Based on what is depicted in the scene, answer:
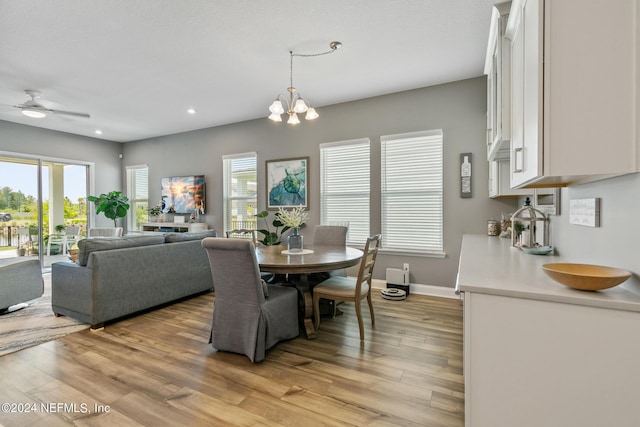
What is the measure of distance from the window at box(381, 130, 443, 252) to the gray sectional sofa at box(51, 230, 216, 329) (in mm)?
2807

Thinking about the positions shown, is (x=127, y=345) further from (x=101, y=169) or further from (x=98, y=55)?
(x=101, y=169)

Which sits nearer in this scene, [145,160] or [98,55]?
[98,55]

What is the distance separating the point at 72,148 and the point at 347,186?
5879mm

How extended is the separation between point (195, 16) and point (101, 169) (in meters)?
5.81

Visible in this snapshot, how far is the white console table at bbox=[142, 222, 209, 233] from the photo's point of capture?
5.79 meters

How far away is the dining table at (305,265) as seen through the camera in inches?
97.6

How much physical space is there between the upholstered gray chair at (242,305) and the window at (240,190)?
10.0 ft

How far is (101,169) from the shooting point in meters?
6.69

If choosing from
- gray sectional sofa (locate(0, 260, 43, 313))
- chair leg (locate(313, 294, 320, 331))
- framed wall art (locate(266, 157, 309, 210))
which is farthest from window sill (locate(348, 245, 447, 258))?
gray sectional sofa (locate(0, 260, 43, 313))

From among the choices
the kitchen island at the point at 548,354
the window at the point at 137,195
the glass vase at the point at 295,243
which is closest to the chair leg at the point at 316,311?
the glass vase at the point at 295,243

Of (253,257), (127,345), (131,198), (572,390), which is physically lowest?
(127,345)

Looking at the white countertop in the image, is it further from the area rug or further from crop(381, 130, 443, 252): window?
the area rug

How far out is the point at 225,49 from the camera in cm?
296

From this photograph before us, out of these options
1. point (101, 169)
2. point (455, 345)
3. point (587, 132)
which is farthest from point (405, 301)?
point (101, 169)
